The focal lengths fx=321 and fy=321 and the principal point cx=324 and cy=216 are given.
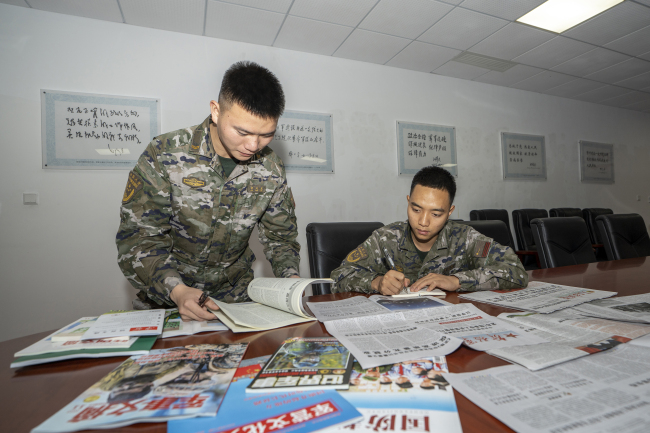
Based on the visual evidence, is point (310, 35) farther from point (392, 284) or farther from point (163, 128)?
point (392, 284)

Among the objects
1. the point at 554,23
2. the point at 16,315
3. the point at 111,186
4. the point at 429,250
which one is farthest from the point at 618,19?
the point at 16,315

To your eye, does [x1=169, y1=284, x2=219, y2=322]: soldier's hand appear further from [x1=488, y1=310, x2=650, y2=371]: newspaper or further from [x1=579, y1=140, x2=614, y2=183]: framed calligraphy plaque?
[x1=579, y1=140, x2=614, y2=183]: framed calligraphy plaque

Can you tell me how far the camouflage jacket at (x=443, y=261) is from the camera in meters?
1.15

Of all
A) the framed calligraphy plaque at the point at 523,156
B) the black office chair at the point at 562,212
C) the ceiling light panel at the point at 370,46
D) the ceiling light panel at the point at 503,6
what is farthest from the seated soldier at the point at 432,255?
the black office chair at the point at 562,212

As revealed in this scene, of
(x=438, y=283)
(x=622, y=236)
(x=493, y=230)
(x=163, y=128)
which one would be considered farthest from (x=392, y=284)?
(x=163, y=128)

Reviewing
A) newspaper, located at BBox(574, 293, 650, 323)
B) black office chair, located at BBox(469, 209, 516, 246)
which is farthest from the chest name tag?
black office chair, located at BBox(469, 209, 516, 246)

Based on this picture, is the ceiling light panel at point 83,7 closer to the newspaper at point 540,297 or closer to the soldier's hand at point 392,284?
the soldier's hand at point 392,284

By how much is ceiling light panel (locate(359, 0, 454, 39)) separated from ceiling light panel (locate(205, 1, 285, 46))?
0.74 m

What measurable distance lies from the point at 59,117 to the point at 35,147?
26 cm

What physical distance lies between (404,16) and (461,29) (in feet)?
1.93

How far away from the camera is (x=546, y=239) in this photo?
1.84 m

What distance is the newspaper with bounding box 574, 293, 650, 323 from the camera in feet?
2.36

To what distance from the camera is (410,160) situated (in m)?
3.45

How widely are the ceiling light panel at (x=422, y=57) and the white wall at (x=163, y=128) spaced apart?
0.11m
